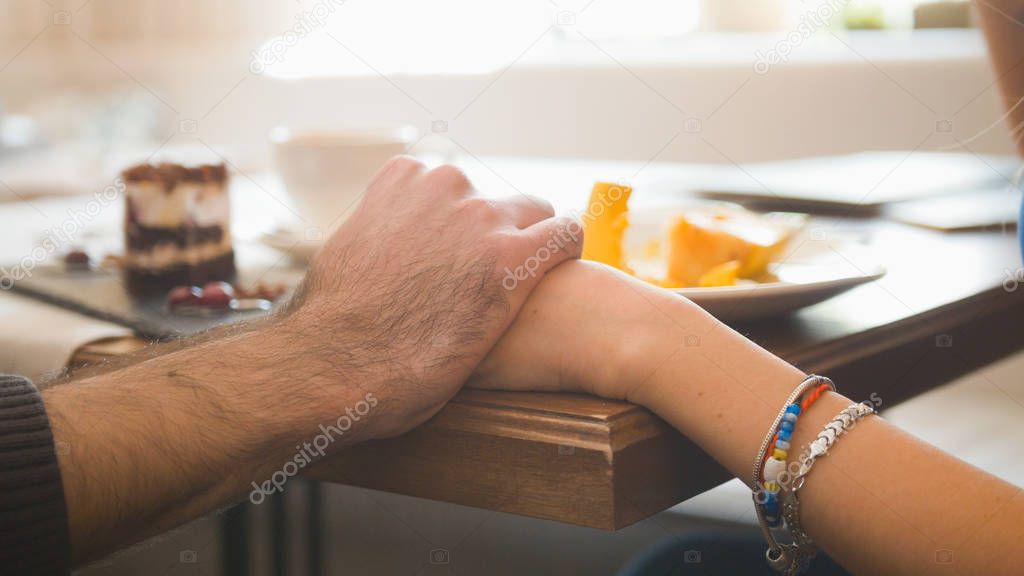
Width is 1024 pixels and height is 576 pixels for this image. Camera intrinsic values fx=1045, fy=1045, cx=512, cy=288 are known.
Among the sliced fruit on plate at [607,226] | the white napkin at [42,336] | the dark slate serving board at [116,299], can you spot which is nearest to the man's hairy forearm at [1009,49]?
the sliced fruit on plate at [607,226]

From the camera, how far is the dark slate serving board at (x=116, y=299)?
2.52ft

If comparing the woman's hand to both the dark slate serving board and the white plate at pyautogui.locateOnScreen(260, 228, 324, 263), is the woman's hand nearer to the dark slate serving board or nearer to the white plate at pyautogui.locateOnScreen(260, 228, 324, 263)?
the dark slate serving board

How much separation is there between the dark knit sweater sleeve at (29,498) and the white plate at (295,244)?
17.9 inches

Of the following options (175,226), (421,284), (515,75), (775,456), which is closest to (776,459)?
(775,456)

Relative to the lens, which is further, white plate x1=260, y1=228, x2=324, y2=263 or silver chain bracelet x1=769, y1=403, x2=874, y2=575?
white plate x1=260, y1=228, x2=324, y2=263

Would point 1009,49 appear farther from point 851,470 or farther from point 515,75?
point 515,75

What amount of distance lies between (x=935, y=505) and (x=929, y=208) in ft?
2.69

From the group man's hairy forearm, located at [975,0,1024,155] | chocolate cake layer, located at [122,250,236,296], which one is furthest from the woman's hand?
man's hairy forearm, located at [975,0,1024,155]

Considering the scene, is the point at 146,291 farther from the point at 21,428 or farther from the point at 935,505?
the point at 935,505

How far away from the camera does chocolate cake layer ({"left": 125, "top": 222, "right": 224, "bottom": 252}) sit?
0.98m

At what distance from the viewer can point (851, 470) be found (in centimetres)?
54

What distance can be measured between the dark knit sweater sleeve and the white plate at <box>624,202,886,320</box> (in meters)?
0.37

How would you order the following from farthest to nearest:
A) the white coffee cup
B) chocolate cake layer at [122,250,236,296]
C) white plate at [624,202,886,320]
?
the white coffee cup → chocolate cake layer at [122,250,236,296] → white plate at [624,202,886,320]

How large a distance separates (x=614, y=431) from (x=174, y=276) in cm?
58
